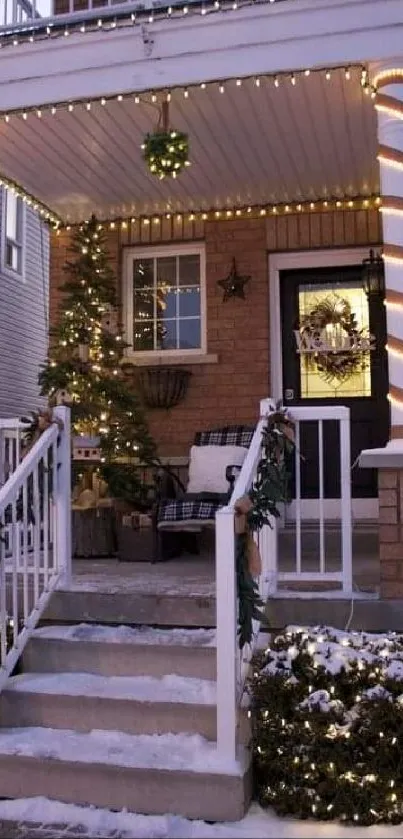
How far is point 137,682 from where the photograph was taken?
370 cm

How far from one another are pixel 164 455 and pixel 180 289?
4.69 ft

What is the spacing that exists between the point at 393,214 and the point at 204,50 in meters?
1.45

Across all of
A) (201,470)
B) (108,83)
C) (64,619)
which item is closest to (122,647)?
(64,619)

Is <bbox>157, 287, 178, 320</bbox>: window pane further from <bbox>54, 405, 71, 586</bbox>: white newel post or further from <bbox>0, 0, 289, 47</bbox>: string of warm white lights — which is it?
<bbox>54, 405, 71, 586</bbox>: white newel post

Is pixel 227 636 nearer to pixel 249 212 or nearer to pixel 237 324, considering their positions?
pixel 237 324

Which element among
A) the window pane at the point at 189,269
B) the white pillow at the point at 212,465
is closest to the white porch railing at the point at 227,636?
the white pillow at the point at 212,465

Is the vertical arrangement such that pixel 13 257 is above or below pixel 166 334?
above

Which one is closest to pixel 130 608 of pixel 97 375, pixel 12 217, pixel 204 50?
pixel 97 375

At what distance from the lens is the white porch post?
412 cm

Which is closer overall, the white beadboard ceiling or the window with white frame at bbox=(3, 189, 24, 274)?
the white beadboard ceiling

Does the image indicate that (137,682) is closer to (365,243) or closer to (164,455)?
(164,455)

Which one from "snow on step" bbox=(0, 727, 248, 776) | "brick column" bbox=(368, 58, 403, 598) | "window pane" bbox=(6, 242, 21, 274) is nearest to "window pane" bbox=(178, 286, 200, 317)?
"brick column" bbox=(368, 58, 403, 598)

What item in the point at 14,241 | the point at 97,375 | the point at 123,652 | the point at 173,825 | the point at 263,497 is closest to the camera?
the point at 173,825

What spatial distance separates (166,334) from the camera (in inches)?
282
